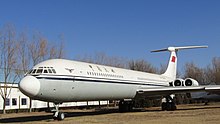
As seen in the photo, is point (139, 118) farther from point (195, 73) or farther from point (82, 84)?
point (195, 73)

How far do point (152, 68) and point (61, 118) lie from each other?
172ft

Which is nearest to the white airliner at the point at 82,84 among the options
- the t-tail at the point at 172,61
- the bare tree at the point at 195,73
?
the t-tail at the point at 172,61

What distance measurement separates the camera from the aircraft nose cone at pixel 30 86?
53.6ft

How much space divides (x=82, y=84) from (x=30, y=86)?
373 cm

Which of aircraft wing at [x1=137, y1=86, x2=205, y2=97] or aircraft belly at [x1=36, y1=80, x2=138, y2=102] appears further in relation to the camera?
aircraft wing at [x1=137, y1=86, x2=205, y2=97]

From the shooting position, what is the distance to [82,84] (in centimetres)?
1914

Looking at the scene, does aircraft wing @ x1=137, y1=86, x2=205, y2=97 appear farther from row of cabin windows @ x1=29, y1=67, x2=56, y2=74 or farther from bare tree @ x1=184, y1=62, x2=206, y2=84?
bare tree @ x1=184, y1=62, x2=206, y2=84

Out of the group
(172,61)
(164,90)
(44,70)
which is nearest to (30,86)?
(44,70)

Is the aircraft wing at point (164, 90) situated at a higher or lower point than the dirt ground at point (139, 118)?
higher

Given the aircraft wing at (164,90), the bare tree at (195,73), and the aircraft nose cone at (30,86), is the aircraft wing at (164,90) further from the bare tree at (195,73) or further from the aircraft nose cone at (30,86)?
the bare tree at (195,73)

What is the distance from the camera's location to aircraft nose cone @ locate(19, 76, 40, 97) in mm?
16328

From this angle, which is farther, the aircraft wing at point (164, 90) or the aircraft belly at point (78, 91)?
the aircraft wing at point (164, 90)

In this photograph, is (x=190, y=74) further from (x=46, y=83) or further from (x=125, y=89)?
(x=46, y=83)

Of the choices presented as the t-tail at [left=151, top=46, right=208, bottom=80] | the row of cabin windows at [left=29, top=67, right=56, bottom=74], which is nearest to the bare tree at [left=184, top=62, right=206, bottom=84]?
the t-tail at [left=151, top=46, right=208, bottom=80]
